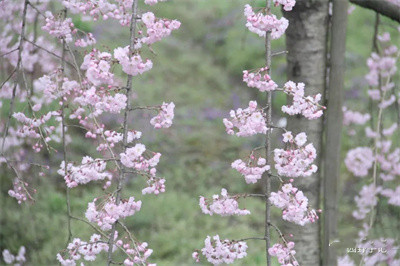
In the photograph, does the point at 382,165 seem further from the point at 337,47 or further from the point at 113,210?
the point at 113,210

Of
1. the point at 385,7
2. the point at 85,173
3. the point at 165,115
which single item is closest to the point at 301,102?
the point at 165,115

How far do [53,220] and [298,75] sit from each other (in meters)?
2.83

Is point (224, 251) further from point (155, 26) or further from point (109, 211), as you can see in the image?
point (155, 26)

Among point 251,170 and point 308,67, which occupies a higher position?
point 308,67

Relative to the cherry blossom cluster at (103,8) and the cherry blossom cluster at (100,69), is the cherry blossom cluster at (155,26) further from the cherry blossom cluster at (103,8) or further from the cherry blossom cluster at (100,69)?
the cherry blossom cluster at (103,8)

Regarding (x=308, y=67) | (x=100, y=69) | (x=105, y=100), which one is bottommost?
(x=105, y=100)

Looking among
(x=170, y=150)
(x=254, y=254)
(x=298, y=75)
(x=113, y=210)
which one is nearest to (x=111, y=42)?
(x=170, y=150)

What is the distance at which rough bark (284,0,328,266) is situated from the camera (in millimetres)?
2955

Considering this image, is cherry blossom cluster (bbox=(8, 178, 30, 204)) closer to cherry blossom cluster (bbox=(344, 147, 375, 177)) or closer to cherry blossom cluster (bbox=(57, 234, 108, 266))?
cherry blossom cluster (bbox=(57, 234, 108, 266))

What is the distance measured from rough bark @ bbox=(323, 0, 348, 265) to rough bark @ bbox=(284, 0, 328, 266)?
54 mm

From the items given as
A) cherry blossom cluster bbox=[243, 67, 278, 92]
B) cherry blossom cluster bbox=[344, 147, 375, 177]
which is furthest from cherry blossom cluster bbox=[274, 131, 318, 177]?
cherry blossom cluster bbox=[344, 147, 375, 177]

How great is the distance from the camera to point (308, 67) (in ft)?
9.76

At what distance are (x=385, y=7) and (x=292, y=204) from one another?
64.0 inches

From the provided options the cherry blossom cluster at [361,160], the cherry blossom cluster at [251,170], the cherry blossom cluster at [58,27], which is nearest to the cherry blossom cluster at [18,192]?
the cherry blossom cluster at [58,27]
